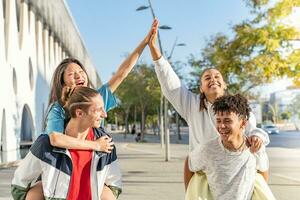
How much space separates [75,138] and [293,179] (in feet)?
30.2

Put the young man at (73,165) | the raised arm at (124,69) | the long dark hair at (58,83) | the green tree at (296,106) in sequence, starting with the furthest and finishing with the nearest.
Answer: the green tree at (296,106), the raised arm at (124,69), the long dark hair at (58,83), the young man at (73,165)

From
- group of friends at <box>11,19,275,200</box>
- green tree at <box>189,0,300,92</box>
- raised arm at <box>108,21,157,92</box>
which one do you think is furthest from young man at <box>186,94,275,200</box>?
green tree at <box>189,0,300,92</box>

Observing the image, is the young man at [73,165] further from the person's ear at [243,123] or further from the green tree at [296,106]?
the green tree at [296,106]

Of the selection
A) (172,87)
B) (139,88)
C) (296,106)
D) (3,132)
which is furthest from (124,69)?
(296,106)

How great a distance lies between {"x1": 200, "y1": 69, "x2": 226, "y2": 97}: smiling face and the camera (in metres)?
3.67

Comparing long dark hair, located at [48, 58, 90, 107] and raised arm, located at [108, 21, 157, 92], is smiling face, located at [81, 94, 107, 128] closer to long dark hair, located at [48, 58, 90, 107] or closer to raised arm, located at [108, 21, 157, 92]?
long dark hair, located at [48, 58, 90, 107]

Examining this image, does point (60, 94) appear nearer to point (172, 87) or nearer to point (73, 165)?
point (73, 165)

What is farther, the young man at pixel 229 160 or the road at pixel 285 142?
the road at pixel 285 142

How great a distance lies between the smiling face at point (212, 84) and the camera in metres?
3.67

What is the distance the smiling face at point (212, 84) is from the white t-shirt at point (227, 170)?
0.60 m

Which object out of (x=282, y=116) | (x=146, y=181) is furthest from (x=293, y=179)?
(x=282, y=116)

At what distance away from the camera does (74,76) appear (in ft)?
10.6

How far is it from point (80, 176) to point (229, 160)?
88 centimetres

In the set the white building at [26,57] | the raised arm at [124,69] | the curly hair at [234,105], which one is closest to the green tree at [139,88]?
the white building at [26,57]
